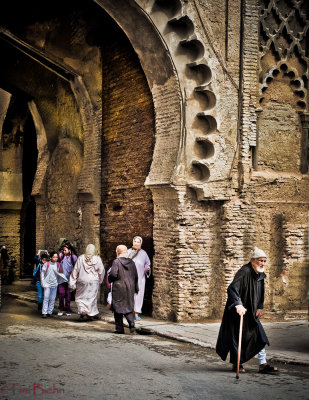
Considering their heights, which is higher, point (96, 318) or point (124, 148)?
point (124, 148)

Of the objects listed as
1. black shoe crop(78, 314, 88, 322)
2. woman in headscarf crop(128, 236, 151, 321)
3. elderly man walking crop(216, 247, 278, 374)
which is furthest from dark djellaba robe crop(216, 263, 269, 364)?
black shoe crop(78, 314, 88, 322)

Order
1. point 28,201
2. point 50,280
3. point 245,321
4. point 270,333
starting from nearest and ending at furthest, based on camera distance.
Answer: point 245,321
point 270,333
point 50,280
point 28,201

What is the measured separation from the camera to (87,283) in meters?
11.8

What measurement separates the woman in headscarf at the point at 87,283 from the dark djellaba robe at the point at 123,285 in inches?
64.9

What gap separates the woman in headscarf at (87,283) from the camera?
38.2 feet

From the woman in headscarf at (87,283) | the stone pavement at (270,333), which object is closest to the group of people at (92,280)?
the woman in headscarf at (87,283)

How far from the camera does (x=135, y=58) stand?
1268cm

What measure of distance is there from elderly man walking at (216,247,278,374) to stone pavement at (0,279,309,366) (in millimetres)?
1039

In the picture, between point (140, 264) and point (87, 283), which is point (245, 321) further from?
point (87, 283)

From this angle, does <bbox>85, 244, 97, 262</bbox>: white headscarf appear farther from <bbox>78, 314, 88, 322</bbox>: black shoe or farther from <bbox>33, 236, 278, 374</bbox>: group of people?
<bbox>78, 314, 88, 322</bbox>: black shoe

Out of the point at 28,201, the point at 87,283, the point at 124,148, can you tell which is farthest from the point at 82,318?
the point at 28,201

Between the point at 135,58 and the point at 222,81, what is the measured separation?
7.54 feet

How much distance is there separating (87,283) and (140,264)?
3.69 feet

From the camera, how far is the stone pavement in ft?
26.6
